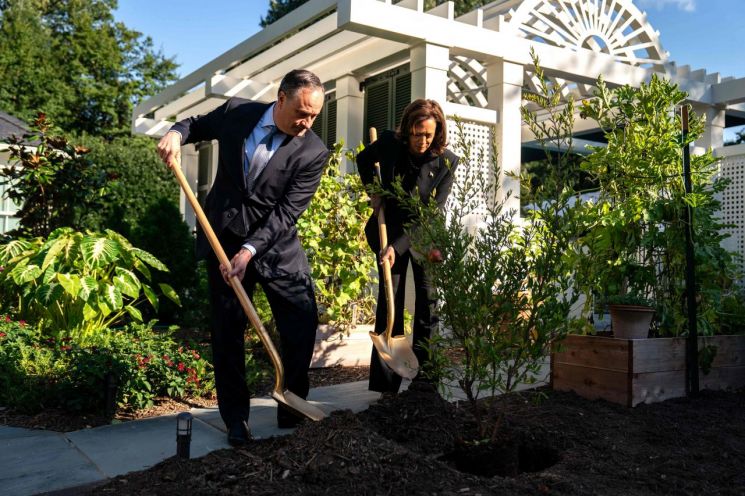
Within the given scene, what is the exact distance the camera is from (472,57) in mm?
7414

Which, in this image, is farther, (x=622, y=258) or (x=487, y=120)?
(x=487, y=120)

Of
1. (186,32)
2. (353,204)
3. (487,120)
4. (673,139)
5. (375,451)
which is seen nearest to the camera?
(375,451)

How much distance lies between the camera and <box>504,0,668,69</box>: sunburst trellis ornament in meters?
8.91

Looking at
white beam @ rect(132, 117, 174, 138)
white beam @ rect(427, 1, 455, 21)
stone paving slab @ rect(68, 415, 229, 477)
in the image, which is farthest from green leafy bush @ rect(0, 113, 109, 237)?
white beam @ rect(132, 117, 174, 138)

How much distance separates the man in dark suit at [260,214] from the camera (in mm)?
3166

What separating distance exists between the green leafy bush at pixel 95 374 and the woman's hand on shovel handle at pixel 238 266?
1140 mm

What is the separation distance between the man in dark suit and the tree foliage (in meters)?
23.1

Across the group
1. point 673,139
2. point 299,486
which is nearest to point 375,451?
point 299,486

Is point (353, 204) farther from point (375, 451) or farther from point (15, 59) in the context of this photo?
point (15, 59)

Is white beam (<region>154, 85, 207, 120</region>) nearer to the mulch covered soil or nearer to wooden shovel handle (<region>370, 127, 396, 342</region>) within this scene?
wooden shovel handle (<region>370, 127, 396, 342</region>)

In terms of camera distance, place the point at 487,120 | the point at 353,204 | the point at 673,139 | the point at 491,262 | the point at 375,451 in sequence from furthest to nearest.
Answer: the point at 487,120, the point at 353,204, the point at 673,139, the point at 491,262, the point at 375,451

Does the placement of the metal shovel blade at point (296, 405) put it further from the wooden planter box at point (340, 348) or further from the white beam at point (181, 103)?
the white beam at point (181, 103)

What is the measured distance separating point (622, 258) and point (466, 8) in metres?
22.8

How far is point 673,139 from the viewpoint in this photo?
4.21 meters
